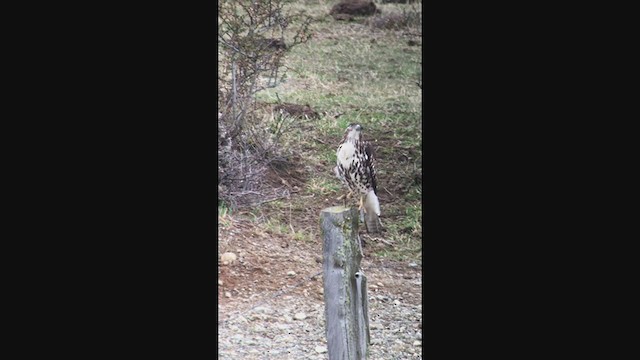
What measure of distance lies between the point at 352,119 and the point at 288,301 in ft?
3.84

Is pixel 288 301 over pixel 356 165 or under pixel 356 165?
under

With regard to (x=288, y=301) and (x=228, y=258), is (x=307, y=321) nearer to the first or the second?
(x=288, y=301)

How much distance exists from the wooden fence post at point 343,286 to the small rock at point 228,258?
93 cm

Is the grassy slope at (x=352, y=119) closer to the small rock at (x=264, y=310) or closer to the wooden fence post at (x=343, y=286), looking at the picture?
the small rock at (x=264, y=310)

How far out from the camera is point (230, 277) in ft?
11.8

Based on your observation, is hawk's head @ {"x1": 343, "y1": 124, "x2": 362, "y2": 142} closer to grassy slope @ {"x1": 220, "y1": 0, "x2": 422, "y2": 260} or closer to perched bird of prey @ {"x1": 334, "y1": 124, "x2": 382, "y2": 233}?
perched bird of prey @ {"x1": 334, "y1": 124, "x2": 382, "y2": 233}

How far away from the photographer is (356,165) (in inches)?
141

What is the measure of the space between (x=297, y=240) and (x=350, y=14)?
1.84 m

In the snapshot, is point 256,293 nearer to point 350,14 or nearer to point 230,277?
point 230,277

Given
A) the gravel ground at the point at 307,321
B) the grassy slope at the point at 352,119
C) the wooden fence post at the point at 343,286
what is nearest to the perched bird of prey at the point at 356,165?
the grassy slope at the point at 352,119

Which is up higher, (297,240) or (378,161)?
(378,161)

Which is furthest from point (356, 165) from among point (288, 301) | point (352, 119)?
point (352, 119)

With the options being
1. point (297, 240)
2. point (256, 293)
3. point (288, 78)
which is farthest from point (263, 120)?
point (256, 293)
